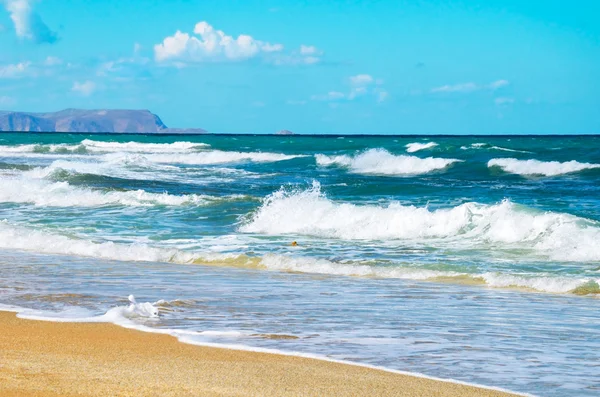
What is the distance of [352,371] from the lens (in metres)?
5.49

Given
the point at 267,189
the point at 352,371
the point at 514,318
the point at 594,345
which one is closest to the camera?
the point at 352,371

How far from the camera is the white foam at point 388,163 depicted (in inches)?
1540

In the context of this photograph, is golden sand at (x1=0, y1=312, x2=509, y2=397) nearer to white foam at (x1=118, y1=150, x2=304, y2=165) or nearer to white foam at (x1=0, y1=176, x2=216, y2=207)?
white foam at (x1=0, y1=176, x2=216, y2=207)

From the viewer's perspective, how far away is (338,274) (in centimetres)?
1144

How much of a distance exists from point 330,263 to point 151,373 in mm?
7073

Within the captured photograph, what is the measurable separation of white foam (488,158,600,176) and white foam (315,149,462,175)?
9.06 feet

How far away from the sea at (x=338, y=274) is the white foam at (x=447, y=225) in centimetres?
4

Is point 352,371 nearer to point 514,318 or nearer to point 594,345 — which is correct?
point 594,345

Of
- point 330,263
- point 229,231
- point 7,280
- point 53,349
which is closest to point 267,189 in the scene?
point 229,231

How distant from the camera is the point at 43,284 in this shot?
9508 mm

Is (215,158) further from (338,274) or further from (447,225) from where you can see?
(338,274)

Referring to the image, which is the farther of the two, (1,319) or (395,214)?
(395,214)

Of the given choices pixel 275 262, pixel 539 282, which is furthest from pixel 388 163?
pixel 539 282

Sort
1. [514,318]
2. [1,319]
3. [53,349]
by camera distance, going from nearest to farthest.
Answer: [53,349]
[1,319]
[514,318]
